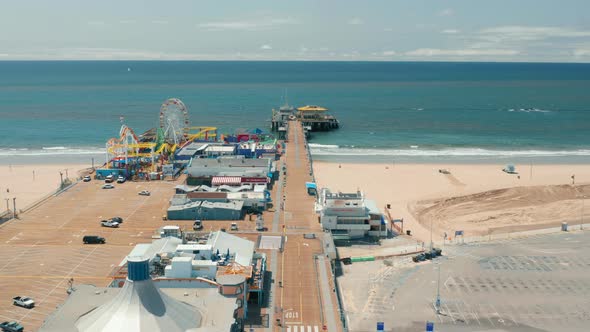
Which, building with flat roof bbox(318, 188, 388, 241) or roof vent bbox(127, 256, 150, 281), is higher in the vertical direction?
roof vent bbox(127, 256, 150, 281)

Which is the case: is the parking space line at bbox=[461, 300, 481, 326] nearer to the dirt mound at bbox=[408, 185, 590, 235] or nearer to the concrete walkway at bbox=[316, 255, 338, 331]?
the concrete walkway at bbox=[316, 255, 338, 331]

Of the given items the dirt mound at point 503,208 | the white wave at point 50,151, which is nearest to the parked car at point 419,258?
the dirt mound at point 503,208

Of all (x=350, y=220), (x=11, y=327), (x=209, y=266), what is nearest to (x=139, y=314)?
(x=209, y=266)

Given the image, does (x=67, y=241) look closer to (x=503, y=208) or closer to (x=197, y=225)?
(x=197, y=225)

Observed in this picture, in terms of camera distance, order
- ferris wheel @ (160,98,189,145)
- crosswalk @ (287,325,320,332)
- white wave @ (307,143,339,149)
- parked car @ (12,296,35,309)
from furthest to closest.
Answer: white wave @ (307,143,339,149) < ferris wheel @ (160,98,189,145) < parked car @ (12,296,35,309) < crosswalk @ (287,325,320,332)

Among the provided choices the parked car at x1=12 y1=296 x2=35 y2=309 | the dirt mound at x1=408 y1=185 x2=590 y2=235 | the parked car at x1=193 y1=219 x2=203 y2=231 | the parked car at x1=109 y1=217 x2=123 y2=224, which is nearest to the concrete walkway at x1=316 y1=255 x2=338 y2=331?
the parked car at x1=193 y1=219 x2=203 y2=231

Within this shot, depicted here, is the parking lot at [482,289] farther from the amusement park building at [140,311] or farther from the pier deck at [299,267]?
the amusement park building at [140,311]

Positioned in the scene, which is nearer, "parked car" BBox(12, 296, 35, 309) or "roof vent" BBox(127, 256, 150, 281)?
"roof vent" BBox(127, 256, 150, 281)
